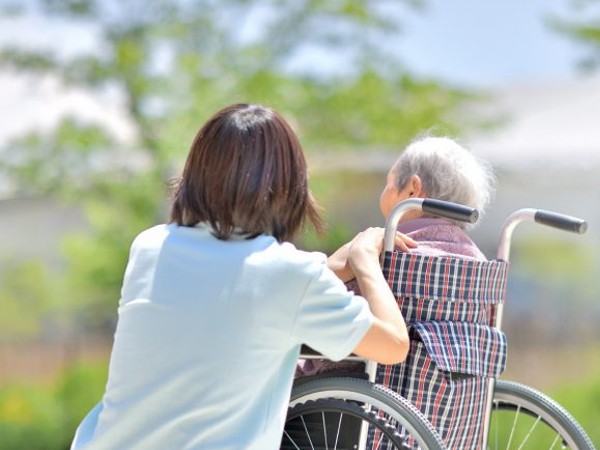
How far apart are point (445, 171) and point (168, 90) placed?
556cm

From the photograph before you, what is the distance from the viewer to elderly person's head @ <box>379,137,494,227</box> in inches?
104

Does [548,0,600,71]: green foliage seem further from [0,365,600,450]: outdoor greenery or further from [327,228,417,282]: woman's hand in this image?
[327,228,417,282]: woman's hand

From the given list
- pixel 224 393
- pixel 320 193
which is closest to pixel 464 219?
pixel 224 393

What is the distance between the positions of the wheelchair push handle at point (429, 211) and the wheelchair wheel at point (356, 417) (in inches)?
11.8

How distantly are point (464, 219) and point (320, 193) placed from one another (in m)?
5.87

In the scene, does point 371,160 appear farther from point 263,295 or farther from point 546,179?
point 263,295

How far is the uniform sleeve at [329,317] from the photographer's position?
6.69 feet

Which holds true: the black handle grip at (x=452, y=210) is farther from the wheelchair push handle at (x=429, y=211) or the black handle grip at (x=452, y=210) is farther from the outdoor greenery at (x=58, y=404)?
the outdoor greenery at (x=58, y=404)

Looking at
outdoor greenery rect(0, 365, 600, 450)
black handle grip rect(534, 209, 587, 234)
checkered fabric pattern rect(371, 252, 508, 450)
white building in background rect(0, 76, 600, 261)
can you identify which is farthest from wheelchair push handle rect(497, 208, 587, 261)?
white building in background rect(0, 76, 600, 261)

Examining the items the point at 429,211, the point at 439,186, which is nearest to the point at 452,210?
the point at 429,211

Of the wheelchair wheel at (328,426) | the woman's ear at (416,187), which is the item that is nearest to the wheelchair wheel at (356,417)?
the wheelchair wheel at (328,426)

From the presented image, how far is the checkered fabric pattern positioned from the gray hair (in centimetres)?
17

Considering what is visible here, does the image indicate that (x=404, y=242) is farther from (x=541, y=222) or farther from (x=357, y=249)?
(x=541, y=222)

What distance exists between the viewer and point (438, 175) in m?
2.63
